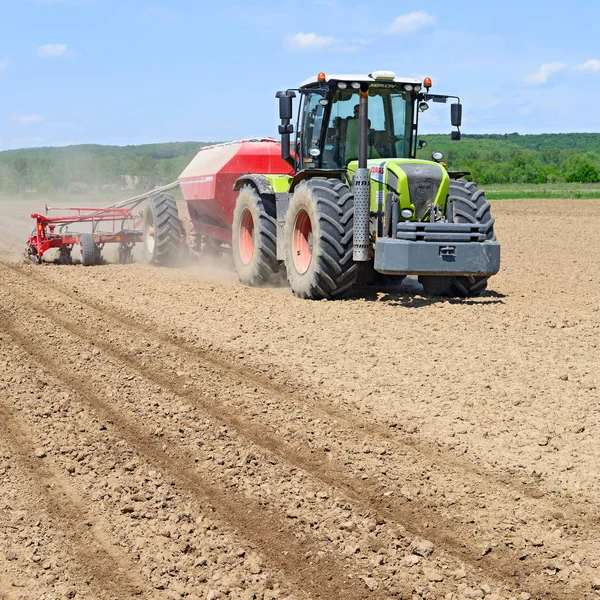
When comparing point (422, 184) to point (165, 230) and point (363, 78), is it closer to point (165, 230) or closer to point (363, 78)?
point (363, 78)

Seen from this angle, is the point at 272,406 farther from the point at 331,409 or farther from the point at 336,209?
the point at 336,209

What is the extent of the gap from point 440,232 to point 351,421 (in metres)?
4.03

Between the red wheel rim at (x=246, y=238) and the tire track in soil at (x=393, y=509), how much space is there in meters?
5.68

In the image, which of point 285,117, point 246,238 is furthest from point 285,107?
point 246,238

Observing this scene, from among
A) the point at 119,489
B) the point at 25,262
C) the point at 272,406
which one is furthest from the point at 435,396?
the point at 25,262

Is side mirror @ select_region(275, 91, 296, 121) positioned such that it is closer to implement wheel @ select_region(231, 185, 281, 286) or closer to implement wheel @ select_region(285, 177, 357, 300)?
implement wheel @ select_region(285, 177, 357, 300)

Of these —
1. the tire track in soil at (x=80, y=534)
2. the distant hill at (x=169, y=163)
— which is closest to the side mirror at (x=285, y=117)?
the tire track in soil at (x=80, y=534)

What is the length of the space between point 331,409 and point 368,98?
526 centimetres

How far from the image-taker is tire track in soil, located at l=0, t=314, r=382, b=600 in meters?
3.71

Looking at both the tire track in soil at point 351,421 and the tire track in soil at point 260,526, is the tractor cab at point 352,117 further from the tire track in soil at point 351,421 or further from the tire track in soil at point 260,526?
the tire track in soil at point 260,526

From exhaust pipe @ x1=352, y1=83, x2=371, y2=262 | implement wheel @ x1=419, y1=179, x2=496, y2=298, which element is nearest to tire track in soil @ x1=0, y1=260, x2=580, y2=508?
exhaust pipe @ x1=352, y1=83, x2=371, y2=262

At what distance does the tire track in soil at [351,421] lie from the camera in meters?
4.62

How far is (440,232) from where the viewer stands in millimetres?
9242

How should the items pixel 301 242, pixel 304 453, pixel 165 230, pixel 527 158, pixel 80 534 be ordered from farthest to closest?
pixel 527 158 < pixel 165 230 < pixel 301 242 < pixel 304 453 < pixel 80 534
